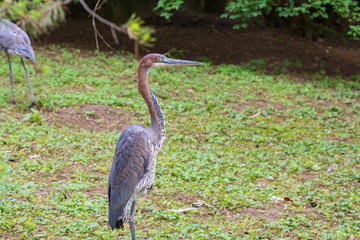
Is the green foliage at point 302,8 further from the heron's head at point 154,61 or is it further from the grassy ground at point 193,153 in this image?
the heron's head at point 154,61

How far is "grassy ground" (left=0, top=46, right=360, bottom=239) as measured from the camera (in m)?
4.82

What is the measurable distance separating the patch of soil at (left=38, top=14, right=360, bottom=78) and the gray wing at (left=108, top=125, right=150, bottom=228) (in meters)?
7.82

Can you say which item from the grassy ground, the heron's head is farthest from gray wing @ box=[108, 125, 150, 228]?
the heron's head

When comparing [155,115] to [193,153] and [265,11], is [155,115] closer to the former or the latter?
[193,153]

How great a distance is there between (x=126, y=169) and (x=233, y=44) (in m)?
9.48

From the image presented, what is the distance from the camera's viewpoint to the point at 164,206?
17.2 feet

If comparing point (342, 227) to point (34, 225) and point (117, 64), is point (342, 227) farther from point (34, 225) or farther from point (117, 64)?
point (117, 64)

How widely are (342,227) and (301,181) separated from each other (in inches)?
52.2

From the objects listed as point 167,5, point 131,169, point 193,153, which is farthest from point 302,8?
point 131,169

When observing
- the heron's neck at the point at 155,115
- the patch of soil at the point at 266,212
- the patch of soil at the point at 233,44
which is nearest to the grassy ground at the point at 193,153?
the patch of soil at the point at 266,212

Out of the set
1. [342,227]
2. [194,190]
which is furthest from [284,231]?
[194,190]

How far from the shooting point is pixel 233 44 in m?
13.1

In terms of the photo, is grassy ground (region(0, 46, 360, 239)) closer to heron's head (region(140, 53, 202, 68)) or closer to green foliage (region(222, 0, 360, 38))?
green foliage (region(222, 0, 360, 38))

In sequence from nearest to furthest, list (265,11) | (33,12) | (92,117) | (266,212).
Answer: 1. (33,12)
2. (266,212)
3. (92,117)
4. (265,11)
